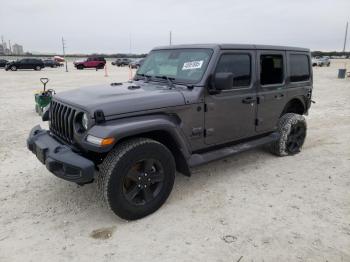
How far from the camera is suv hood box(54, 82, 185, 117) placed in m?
3.29

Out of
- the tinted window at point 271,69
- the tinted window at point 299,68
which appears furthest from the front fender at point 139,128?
the tinted window at point 299,68

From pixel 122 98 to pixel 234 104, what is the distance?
1671 mm

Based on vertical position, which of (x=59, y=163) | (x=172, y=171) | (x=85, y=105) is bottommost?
(x=172, y=171)

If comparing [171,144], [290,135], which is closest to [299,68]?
[290,135]

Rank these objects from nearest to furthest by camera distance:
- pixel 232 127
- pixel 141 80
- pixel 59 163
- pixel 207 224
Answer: pixel 59 163 < pixel 207 224 < pixel 232 127 < pixel 141 80

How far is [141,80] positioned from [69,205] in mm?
2084

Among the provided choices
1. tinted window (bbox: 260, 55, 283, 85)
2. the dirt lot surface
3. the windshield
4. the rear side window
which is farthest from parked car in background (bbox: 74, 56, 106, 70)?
the rear side window

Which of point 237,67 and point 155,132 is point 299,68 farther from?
point 155,132

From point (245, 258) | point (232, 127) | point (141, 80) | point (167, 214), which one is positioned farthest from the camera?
point (141, 80)

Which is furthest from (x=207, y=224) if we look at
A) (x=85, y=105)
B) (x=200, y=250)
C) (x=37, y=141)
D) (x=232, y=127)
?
(x=37, y=141)

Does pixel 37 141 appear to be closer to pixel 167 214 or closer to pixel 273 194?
pixel 167 214

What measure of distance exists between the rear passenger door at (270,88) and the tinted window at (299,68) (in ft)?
0.90

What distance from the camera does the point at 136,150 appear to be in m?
3.31

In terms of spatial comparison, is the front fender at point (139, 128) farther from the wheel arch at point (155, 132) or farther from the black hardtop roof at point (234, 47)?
the black hardtop roof at point (234, 47)
